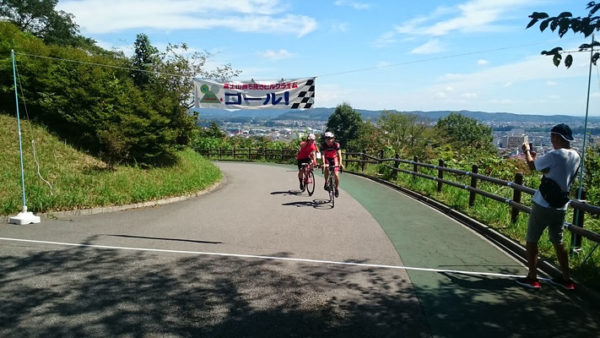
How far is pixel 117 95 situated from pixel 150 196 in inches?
192

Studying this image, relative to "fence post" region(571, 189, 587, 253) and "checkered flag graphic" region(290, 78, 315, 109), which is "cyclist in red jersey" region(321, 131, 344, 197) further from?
"fence post" region(571, 189, 587, 253)

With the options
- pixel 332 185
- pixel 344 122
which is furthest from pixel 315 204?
pixel 344 122

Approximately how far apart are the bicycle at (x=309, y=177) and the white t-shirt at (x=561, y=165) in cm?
798

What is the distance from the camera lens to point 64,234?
7234mm

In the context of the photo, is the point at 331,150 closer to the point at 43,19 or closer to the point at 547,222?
the point at 547,222

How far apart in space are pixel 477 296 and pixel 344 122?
305ft

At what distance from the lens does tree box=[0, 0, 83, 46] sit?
4700cm

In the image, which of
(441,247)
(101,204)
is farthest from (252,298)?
(101,204)

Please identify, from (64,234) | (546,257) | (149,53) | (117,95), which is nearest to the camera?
(546,257)

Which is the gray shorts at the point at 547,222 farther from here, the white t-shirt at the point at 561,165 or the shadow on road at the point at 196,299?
the shadow on road at the point at 196,299

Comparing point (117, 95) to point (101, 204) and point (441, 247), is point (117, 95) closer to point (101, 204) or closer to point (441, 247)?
point (101, 204)

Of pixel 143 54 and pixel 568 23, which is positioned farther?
pixel 143 54

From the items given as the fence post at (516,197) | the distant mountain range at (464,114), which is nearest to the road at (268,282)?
the fence post at (516,197)

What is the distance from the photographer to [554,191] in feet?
14.3
